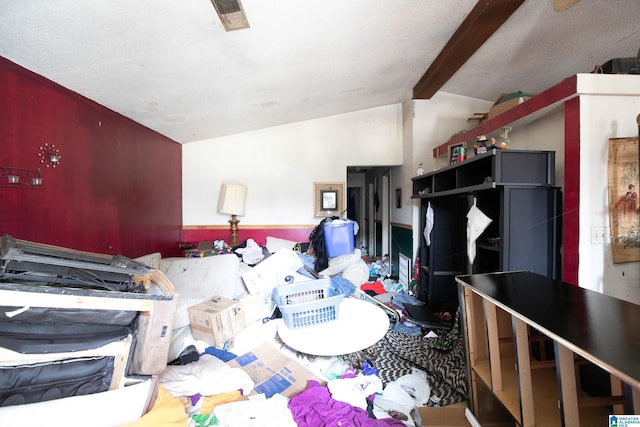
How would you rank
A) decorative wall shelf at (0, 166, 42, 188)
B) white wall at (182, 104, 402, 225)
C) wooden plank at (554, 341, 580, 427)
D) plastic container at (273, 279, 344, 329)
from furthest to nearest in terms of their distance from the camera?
white wall at (182, 104, 402, 225)
plastic container at (273, 279, 344, 329)
decorative wall shelf at (0, 166, 42, 188)
wooden plank at (554, 341, 580, 427)

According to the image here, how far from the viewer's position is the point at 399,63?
101 inches

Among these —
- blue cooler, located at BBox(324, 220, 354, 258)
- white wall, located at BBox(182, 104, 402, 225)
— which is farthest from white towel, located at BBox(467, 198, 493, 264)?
white wall, located at BBox(182, 104, 402, 225)

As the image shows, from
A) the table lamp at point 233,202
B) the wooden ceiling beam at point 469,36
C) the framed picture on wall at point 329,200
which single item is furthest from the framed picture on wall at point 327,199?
the wooden ceiling beam at point 469,36

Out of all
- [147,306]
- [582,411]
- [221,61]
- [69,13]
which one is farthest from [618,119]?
[69,13]

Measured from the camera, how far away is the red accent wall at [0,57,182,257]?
1.51m

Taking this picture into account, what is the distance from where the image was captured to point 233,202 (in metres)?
3.48

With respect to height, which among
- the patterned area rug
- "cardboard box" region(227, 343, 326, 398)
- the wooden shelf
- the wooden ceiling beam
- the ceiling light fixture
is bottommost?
the patterned area rug

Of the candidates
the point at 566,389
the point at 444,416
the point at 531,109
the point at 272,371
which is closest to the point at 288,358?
the point at 272,371

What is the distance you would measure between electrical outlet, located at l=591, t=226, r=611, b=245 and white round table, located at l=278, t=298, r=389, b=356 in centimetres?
134

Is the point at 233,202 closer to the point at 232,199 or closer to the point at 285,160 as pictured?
the point at 232,199

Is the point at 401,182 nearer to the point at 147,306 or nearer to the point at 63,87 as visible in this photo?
the point at 147,306

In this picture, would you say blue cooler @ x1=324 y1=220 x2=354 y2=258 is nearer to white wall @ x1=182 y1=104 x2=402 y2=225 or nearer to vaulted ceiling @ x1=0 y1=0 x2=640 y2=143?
white wall @ x1=182 y1=104 x2=402 y2=225

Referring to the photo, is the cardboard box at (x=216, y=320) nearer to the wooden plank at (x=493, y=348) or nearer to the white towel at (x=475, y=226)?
the wooden plank at (x=493, y=348)

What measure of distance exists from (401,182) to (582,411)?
10.1 ft
